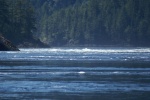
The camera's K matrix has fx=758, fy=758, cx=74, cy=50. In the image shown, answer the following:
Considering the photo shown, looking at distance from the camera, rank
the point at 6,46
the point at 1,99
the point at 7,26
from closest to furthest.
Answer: the point at 1,99
the point at 6,46
the point at 7,26

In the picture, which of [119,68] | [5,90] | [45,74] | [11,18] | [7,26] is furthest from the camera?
[11,18]

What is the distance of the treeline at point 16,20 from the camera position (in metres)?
154

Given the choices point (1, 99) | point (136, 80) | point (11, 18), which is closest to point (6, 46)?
point (11, 18)

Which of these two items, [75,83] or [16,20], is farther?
[16,20]

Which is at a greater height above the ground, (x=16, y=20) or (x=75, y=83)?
(x=75, y=83)

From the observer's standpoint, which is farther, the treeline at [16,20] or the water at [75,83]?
the treeline at [16,20]

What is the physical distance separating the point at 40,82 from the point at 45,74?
9.00 metres

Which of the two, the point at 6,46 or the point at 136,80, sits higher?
the point at 136,80

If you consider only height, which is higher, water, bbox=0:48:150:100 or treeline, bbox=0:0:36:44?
water, bbox=0:48:150:100

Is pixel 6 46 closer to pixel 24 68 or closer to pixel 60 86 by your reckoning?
pixel 24 68

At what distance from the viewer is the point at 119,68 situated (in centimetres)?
6869

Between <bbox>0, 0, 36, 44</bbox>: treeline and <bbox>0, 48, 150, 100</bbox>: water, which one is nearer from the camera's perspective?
<bbox>0, 48, 150, 100</bbox>: water

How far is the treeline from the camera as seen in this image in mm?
154125

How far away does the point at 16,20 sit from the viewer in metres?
166
